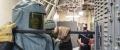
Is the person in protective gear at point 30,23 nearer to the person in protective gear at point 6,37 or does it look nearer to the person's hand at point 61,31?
the person in protective gear at point 6,37

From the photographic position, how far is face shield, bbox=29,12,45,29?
2408 mm

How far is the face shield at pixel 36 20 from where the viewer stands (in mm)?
2408

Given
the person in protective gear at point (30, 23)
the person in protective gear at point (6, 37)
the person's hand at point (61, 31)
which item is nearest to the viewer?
the person in protective gear at point (6, 37)

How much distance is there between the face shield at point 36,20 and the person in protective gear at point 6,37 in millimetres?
205

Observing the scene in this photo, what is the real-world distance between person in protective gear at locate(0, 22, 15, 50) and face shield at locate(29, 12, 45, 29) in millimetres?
205

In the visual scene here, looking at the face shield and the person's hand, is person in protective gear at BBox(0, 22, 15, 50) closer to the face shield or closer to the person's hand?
the face shield

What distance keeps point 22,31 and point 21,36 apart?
55 millimetres

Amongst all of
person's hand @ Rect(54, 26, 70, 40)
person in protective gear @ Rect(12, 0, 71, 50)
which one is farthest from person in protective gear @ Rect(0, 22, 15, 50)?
person's hand @ Rect(54, 26, 70, 40)

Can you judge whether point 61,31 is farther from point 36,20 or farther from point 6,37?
point 6,37

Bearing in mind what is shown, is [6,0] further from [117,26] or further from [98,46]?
[117,26]

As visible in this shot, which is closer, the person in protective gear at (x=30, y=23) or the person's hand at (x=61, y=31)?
the person in protective gear at (x=30, y=23)

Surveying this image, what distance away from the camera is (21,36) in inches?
93.7

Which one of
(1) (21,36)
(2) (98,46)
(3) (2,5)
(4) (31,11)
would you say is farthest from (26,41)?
(3) (2,5)

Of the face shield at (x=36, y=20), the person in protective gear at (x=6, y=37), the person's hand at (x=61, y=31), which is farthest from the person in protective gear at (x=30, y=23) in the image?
the person's hand at (x=61, y=31)
